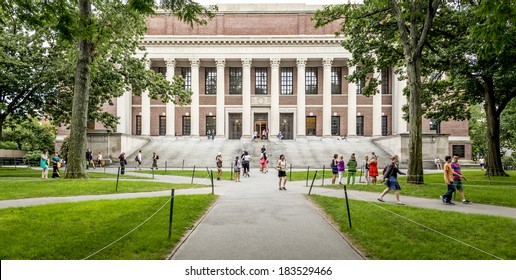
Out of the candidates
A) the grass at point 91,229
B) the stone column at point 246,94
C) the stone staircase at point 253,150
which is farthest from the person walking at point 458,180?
the stone column at point 246,94

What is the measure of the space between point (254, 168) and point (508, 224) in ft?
74.8

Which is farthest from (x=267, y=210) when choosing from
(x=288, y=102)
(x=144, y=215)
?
(x=288, y=102)

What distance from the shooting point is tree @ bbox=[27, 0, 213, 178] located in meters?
7.91

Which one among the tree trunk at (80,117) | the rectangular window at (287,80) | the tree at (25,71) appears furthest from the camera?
the rectangular window at (287,80)

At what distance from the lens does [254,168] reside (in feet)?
99.5

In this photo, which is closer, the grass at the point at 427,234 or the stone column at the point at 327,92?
the grass at the point at 427,234

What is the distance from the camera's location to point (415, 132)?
16.6m

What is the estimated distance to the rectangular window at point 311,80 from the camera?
49.9 meters

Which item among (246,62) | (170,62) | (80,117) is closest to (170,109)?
(170,62)

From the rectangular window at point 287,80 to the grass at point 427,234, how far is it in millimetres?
40440

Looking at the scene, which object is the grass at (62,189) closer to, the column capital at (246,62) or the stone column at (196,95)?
the stone column at (196,95)

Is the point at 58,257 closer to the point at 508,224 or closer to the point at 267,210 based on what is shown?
the point at 267,210

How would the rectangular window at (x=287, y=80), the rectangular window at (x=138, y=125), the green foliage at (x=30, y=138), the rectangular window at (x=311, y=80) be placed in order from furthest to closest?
the rectangular window at (x=287, y=80) < the rectangular window at (x=311, y=80) < the rectangular window at (x=138, y=125) < the green foliage at (x=30, y=138)

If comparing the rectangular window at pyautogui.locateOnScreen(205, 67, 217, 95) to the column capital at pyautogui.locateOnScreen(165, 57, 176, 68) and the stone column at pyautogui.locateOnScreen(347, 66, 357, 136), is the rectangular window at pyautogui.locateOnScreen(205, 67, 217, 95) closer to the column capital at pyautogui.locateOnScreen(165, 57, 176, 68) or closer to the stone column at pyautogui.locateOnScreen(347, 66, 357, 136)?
the column capital at pyautogui.locateOnScreen(165, 57, 176, 68)
